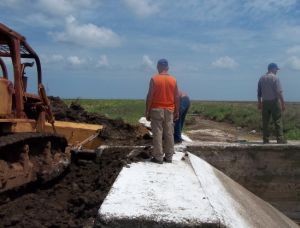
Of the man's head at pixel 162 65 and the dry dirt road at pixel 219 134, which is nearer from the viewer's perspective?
the man's head at pixel 162 65

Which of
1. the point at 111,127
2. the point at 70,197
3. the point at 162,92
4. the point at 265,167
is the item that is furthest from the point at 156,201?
the point at 111,127

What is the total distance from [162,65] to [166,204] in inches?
141

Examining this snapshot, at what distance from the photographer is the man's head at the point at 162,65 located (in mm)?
8977

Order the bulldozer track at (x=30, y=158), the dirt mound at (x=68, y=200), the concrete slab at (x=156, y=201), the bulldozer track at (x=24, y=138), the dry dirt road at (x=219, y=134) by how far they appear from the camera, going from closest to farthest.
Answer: the concrete slab at (x=156, y=201), the dirt mound at (x=68, y=200), the bulldozer track at (x=24, y=138), the bulldozer track at (x=30, y=158), the dry dirt road at (x=219, y=134)

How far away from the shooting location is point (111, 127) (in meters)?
14.8

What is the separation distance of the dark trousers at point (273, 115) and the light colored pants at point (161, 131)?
15.8 ft

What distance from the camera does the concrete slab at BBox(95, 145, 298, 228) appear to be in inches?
209

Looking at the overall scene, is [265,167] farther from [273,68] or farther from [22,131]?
[22,131]

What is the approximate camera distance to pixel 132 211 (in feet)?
18.0

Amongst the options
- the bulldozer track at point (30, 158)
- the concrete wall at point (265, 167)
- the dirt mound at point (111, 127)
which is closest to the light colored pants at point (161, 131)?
the bulldozer track at point (30, 158)

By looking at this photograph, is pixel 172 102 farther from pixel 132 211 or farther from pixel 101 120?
pixel 101 120

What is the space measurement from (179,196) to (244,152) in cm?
624

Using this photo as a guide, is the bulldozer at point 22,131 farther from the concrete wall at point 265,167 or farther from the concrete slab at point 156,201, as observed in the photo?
the concrete wall at point 265,167

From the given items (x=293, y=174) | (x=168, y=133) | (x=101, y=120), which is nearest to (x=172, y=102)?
(x=168, y=133)
